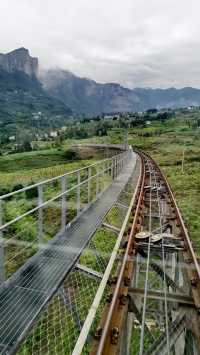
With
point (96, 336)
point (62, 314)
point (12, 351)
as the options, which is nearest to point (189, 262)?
point (62, 314)

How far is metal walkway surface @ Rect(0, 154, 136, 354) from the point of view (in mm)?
3990

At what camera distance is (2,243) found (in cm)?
474

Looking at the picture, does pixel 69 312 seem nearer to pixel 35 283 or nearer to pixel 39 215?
pixel 35 283

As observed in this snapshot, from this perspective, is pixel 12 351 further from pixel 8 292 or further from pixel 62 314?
pixel 62 314

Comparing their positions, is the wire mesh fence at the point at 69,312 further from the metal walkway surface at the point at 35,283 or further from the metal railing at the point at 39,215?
the metal railing at the point at 39,215

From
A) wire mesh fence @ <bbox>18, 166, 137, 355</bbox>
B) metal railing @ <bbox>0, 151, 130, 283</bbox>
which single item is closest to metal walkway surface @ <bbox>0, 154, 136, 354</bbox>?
Answer: wire mesh fence @ <bbox>18, 166, 137, 355</bbox>

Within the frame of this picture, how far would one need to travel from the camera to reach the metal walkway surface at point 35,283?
13.1ft

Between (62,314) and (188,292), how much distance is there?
1.96 meters

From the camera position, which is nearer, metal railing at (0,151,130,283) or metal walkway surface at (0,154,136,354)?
metal walkway surface at (0,154,136,354)

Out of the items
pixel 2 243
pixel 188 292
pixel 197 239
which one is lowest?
pixel 197 239

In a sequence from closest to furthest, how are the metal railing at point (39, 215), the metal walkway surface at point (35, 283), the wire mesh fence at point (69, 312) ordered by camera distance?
the metal walkway surface at point (35, 283) < the wire mesh fence at point (69, 312) < the metal railing at point (39, 215)

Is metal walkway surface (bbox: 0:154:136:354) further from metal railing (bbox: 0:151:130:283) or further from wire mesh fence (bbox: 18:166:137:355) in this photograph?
metal railing (bbox: 0:151:130:283)

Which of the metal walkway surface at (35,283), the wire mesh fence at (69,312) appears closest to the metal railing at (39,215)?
the metal walkway surface at (35,283)

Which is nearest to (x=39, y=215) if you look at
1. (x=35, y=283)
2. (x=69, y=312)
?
(x=35, y=283)
